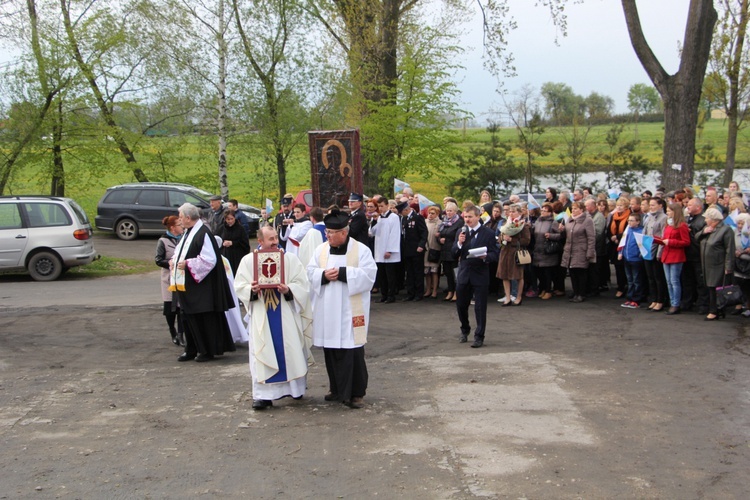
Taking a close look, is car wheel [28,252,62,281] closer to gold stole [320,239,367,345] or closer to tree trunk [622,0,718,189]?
gold stole [320,239,367,345]

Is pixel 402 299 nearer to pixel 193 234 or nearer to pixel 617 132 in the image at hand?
pixel 193 234

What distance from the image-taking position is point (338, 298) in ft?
24.1

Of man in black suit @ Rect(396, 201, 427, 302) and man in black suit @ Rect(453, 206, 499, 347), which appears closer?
→ man in black suit @ Rect(453, 206, 499, 347)

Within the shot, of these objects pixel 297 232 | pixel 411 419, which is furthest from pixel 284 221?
pixel 411 419

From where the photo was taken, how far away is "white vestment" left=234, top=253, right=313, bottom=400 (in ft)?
23.9

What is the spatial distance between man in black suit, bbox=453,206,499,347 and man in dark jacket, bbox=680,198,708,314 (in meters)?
3.69

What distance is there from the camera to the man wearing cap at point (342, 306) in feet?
23.9

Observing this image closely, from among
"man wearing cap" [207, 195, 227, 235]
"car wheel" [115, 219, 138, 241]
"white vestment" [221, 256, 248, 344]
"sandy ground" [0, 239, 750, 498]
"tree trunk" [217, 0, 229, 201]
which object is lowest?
"sandy ground" [0, 239, 750, 498]

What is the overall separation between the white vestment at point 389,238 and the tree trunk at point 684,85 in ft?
26.4

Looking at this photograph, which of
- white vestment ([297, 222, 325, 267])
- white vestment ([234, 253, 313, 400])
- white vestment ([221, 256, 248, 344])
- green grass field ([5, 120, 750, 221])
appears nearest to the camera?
white vestment ([234, 253, 313, 400])

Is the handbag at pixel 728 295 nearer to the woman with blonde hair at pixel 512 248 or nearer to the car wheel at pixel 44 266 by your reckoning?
the woman with blonde hair at pixel 512 248

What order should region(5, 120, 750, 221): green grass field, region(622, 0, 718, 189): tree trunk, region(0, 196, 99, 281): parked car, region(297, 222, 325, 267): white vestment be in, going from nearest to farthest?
region(297, 222, 325, 267): white vestment → region(0, 196, 99, 281): parked car → region(622, 0, 718, 189): tree trunk → region(5, 120, 750, 221): green grass field

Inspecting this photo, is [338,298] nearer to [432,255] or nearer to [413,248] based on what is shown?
[413,248]

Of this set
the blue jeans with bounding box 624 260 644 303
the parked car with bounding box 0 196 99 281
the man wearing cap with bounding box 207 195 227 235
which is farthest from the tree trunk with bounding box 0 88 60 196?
the blue jeans with bounding box 624 260 644 303
